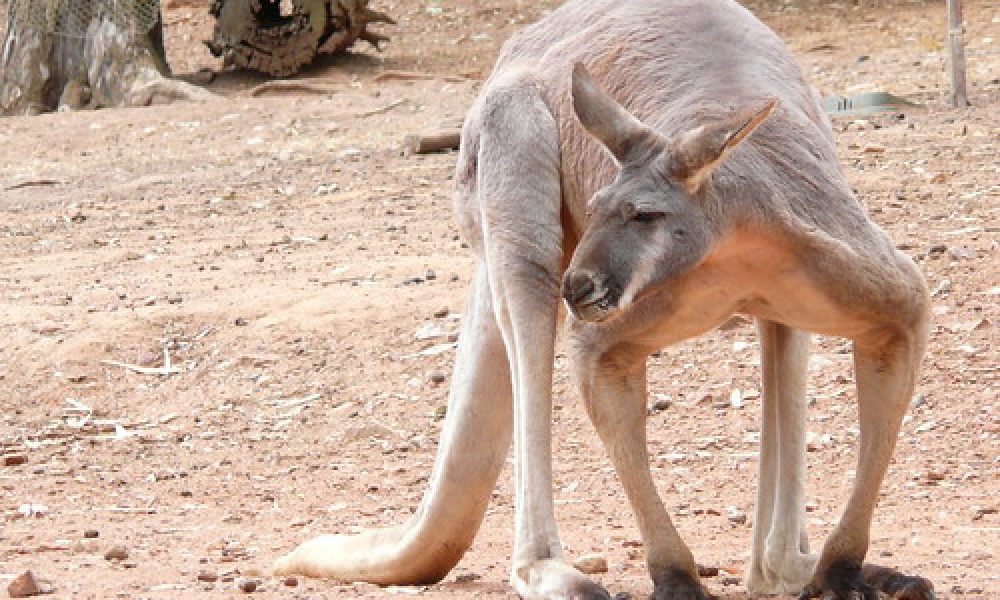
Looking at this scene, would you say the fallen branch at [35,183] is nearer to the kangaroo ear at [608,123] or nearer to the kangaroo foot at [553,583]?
the kangaroo foot at [553,583]

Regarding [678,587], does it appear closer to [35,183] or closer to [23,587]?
[23,587]

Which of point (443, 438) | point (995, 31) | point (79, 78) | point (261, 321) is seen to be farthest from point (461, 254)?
point (79, 78)

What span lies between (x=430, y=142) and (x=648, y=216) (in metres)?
8.05

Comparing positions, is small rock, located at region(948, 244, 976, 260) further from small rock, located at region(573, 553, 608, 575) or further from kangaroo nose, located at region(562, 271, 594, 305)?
kangaroo nose, located at region(562, 271, 594, 305)

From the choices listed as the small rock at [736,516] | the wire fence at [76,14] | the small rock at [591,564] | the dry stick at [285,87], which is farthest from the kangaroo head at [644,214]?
the wire fence at [76,14]

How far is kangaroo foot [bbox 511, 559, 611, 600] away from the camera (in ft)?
13.0

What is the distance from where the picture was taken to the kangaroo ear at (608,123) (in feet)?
12.0

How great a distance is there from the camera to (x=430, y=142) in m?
11.5

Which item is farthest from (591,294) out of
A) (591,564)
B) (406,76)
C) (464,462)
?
(406,76)

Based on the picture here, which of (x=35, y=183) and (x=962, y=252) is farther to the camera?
(x=35, y=183)

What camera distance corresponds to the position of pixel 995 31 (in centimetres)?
1408

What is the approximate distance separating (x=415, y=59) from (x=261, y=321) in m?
8.82

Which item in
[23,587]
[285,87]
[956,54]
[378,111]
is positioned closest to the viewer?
[23,587]

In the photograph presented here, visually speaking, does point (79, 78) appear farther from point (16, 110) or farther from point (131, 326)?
point (131, 326)
